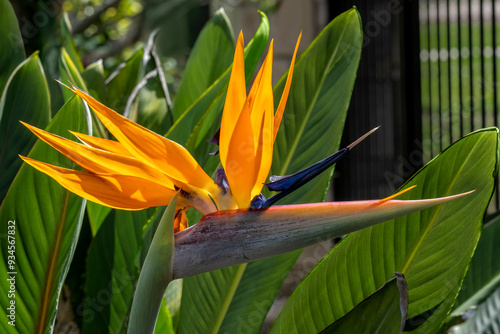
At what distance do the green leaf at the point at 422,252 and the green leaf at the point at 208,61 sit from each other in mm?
436

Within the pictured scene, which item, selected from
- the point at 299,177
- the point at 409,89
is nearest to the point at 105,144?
the point at 299,177

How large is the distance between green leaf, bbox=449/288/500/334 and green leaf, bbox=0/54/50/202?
467 mm

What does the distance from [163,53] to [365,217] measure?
340 cm

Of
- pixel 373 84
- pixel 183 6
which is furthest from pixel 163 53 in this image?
pixel 373 84

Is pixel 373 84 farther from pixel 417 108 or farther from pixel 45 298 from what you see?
pixel 45 298

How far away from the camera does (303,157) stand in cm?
65

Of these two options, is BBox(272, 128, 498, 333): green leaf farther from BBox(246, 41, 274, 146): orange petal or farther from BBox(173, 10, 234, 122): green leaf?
BBox(173, 10, 234, 122): green leaf

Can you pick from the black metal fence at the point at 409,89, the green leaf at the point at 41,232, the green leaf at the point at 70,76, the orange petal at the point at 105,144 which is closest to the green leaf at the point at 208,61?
the green leaf at the point at 70,76

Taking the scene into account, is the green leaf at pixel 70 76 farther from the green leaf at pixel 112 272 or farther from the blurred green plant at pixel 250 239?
the green leaf at pixel 112 272

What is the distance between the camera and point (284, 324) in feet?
1.81

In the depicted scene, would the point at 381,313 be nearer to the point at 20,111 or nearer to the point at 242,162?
the point at 242,162

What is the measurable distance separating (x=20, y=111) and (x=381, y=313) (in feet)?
1.47

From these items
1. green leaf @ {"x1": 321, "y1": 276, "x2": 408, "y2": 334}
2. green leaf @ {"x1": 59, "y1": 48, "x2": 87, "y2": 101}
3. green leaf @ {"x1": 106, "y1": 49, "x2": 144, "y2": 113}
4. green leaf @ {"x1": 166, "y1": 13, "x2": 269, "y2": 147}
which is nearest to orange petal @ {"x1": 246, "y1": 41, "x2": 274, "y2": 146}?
green leaf @ {"x1": 321, "y1": 276, "x2": 408, "y2": 334}

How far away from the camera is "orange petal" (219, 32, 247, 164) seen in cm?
37
